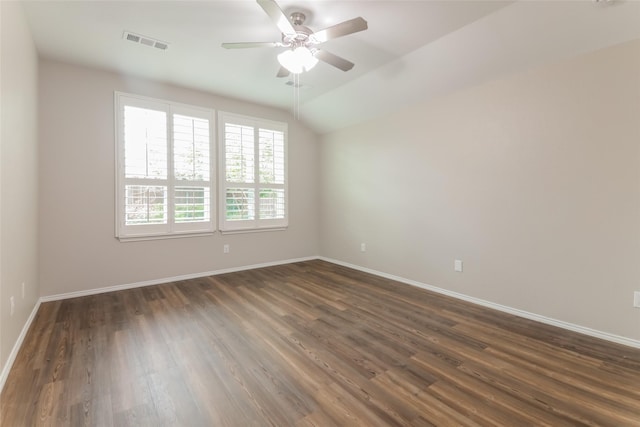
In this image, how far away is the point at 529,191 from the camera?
294cm

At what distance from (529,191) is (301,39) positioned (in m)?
2.69

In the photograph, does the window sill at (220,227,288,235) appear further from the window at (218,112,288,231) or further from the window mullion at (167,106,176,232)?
the window mullion at (167,106,176,232)

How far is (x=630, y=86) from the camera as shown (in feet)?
7.73

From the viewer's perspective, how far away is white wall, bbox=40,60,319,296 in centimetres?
338

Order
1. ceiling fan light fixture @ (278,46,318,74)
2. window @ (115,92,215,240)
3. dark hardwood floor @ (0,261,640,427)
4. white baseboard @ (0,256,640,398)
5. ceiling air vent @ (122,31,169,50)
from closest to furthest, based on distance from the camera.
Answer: dark hardwood floor @ (0,261,640,427)
white baseboard @ (0,256,640,398)
ceiling fan light fixture @ (278,46,318,74)
ceiling air vent @ (122,31,169,50)
window @ (115,92,215,240)

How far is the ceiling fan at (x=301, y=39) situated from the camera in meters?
2.13

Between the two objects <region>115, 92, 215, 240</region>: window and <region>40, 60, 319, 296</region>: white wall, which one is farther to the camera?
<region>115, 92, 215, 240</region>: window

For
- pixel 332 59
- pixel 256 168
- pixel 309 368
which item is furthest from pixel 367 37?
pixel 309 368

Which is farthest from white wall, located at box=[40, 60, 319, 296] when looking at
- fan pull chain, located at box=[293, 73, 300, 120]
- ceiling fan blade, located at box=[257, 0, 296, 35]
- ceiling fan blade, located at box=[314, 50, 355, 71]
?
ceiling fan blade, located at box=[257, 0, 296, 35]

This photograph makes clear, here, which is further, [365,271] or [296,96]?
[365,271]

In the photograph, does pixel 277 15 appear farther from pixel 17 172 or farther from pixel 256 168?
pixel 256 168

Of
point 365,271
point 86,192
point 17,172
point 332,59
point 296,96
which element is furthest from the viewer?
point 365,271

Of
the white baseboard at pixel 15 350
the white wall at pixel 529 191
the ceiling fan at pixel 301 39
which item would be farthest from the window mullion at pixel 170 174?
the white wall at pixel 529 191

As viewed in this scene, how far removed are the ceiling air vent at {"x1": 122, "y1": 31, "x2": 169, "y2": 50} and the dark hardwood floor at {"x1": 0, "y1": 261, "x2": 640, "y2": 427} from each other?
2864 millimetres
